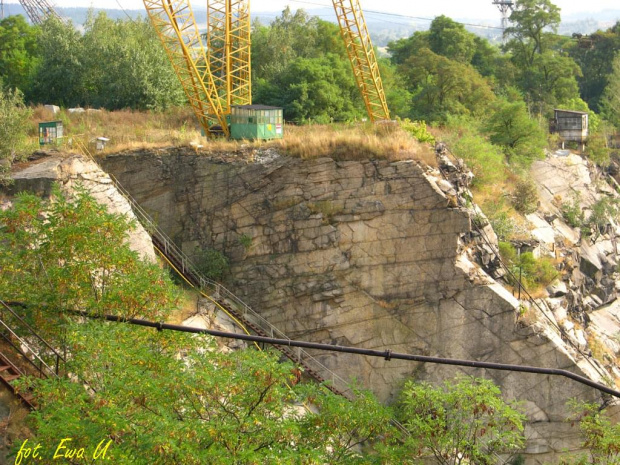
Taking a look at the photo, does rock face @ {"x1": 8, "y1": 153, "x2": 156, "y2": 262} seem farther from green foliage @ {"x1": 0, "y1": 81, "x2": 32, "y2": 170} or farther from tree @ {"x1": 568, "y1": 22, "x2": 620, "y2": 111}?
tree @ {"x1": 568, "y1": 22, "x2": 620, "y2": 111}

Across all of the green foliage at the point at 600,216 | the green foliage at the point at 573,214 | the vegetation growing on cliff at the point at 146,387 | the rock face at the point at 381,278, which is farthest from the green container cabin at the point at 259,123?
the green foliage at the point at 600,216

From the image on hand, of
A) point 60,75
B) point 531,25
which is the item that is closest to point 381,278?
point 60,75

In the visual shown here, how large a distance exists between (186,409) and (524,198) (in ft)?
64.9

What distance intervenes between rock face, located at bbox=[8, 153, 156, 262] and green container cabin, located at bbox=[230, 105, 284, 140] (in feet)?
15.4

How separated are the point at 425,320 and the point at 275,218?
4937 millimetres

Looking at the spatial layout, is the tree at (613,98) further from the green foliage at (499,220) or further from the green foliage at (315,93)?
the green foliage at (499,220)

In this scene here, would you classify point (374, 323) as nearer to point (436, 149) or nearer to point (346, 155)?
point (346, 155)

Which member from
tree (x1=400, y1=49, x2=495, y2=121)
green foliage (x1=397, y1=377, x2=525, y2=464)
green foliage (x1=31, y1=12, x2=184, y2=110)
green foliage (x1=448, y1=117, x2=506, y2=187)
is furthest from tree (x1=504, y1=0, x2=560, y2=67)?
green foliage (x1=397, y1=377, x2=525, y2=464)

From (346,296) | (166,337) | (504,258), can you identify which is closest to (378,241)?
→ (346,296)

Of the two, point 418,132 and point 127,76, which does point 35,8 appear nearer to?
point 127,76

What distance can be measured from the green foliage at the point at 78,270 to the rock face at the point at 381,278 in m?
9.61

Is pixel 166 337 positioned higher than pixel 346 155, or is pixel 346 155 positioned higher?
pixel 346 155

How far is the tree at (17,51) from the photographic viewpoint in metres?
38.4

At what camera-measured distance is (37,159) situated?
20.9 m
